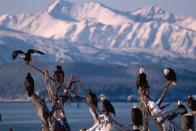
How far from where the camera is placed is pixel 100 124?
16766 millimetres

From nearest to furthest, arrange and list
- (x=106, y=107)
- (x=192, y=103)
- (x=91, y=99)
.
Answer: (x=106, y=107), (x=192, y=103), (x=91, y=99)

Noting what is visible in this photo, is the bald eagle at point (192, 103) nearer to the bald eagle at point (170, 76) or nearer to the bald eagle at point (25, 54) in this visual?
the bald eagle at point (170, 76)

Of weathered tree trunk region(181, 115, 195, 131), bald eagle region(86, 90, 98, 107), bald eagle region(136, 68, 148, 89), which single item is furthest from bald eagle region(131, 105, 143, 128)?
bald eagle region(86, 90, 98, 107)

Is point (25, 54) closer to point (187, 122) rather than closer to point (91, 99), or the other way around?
point (91, 99)

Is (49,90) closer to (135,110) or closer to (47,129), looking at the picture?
(47,129)

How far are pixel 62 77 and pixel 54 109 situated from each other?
4.24 ft

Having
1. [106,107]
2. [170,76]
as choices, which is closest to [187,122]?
[170,76]

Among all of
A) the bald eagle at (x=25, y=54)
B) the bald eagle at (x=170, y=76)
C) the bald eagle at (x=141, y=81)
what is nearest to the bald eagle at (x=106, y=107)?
the bald eagle at (x=141, y=81)

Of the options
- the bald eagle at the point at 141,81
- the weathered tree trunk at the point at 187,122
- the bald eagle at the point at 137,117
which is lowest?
the weathered tree trunk at the point at 187,122

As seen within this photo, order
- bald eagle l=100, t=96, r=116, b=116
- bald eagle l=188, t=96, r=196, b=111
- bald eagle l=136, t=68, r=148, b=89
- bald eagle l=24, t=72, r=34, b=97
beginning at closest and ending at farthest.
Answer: bald eagle l=100, t=96, r=116, b=116, bald eagle l=136, t=68, r=148, b=89, bald eagle l=188, t=96, r=196, b=111, bald eagle l=24, t=72, r=34, b=97

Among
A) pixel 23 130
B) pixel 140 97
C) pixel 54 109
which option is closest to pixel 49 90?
pixel 54 109

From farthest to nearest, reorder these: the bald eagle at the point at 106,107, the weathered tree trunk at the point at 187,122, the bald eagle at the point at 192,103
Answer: the bald eagle at the point at 192,103, the weathered tree trunk at the point at 187,122, the bald eagle at the point at 106,107

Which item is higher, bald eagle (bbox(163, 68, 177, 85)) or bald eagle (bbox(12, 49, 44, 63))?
bald eagle (bbox(12, 49, 44, 63))

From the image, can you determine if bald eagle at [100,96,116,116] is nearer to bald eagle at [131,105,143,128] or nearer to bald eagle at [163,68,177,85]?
bald eagle at [131,105,143,128]
